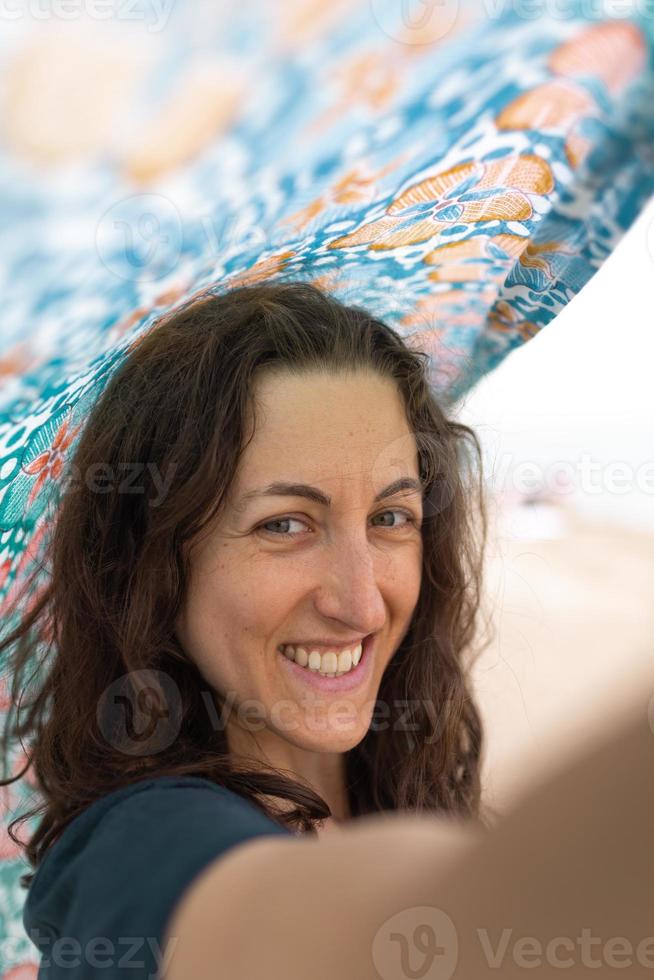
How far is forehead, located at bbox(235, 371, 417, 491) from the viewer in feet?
4.05

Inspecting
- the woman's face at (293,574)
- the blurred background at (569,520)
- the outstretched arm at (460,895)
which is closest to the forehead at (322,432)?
the woman's face at (293,574)

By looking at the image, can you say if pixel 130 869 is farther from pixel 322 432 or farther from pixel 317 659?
pixel 322 432

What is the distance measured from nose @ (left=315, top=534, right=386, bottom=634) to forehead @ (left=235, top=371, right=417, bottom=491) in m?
0.09

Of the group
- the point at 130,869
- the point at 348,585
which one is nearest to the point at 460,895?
the point at 130,869

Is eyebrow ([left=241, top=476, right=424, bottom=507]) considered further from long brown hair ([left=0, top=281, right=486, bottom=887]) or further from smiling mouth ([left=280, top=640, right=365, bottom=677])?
smiling mouth ([left=280, top=640, right=365, bottom=677])

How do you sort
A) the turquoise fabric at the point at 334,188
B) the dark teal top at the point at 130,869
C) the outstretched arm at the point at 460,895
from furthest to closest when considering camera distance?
the turquoise fabric at the point at 334,188, the dark teal top at the point at 130,869, the outstretched arm at the point at 460,895

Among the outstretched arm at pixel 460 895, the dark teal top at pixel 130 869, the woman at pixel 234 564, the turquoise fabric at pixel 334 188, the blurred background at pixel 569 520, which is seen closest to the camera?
the outstretched arm at pixel 460 895

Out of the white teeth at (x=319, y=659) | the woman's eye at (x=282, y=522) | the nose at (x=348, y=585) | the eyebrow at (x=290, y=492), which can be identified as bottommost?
the white teeth at (x=319, y=659)

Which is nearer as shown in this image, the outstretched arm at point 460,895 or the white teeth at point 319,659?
the outstretched arm at point 460,895

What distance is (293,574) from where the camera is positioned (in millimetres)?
1224

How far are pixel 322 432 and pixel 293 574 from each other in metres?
0.18

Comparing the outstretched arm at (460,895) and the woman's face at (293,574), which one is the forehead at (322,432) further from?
the outstretched arm at (460,895)

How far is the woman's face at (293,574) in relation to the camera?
122 centimetres

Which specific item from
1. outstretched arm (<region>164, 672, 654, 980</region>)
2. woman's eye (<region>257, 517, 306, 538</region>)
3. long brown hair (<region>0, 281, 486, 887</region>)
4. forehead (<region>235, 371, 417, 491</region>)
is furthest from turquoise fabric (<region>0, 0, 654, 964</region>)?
outstretched arm (<region>164, 672, 654, 980</region>)
